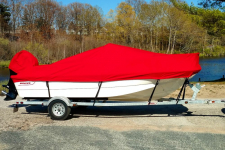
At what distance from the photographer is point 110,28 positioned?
59594 mm

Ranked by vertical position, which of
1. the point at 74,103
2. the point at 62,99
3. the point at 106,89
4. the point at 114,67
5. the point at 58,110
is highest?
the point at 114,67

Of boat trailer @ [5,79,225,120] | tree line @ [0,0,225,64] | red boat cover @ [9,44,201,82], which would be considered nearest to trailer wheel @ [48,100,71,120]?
boat trailer @ [5,79,225,120]

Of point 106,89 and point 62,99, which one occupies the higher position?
point 106,89

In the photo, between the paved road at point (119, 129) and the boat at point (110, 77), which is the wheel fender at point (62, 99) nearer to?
the boat at point (110, 77)

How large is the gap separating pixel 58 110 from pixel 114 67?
7.54 feet

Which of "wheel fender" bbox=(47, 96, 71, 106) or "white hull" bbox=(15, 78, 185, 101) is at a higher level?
"white hull" bbox=(15, 78, 185, 101)

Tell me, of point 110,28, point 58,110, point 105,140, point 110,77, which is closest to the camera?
point 105,140

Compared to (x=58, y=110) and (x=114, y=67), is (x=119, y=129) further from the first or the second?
(x=58, y=110)

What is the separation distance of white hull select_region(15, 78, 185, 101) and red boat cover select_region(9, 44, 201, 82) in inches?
7.5

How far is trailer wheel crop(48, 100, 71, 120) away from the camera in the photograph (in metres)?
8.11

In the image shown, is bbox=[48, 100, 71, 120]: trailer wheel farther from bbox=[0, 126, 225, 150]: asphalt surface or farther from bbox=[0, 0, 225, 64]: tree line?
bbox=[0, 0, 225, 64]: tree line

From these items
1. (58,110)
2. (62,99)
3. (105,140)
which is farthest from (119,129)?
(58,110)

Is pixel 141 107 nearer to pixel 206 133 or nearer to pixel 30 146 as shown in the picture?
pixel 206 133

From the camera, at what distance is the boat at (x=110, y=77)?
7758 mm
